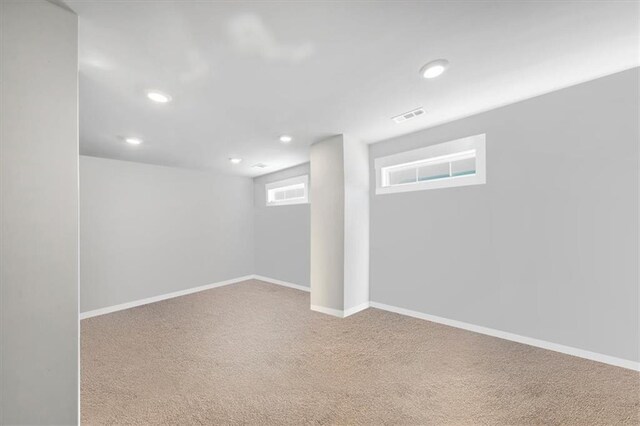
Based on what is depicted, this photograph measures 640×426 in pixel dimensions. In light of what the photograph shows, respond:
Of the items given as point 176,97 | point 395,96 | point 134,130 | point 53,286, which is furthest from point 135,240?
point 395,96

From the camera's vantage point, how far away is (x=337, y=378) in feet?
6.03

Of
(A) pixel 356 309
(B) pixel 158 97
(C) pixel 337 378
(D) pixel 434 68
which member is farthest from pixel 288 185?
(C) pixel 337 378

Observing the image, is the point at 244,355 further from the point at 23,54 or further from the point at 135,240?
the point at 135,240

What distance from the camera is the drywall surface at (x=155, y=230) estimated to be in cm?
338

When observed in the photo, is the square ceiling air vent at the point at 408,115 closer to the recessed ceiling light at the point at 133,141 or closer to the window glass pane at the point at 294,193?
the window glass pane at the point at 294,193

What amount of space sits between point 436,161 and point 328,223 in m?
1.50

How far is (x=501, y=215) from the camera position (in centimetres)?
243

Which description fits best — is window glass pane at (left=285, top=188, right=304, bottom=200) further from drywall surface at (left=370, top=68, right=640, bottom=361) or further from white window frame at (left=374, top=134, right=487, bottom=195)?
drywall surface at (left=370, top=68, right=640, bottom=361)

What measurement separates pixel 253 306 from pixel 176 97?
9.01 feet

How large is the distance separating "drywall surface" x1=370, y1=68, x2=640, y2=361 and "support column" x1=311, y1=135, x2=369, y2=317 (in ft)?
2.29

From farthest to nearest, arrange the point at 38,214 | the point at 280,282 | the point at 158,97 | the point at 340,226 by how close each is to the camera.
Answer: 1. the point at 280,282
2. the point at 340,226
3. the point at 158,97
4. the point at 38,214

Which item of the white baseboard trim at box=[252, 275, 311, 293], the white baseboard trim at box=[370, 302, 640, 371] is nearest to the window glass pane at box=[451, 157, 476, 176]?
the white baseboard trim at box=[370, 302, 640, 371]

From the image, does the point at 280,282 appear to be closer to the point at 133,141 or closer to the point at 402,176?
the point at 402,176

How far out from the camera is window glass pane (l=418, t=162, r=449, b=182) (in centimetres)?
287
